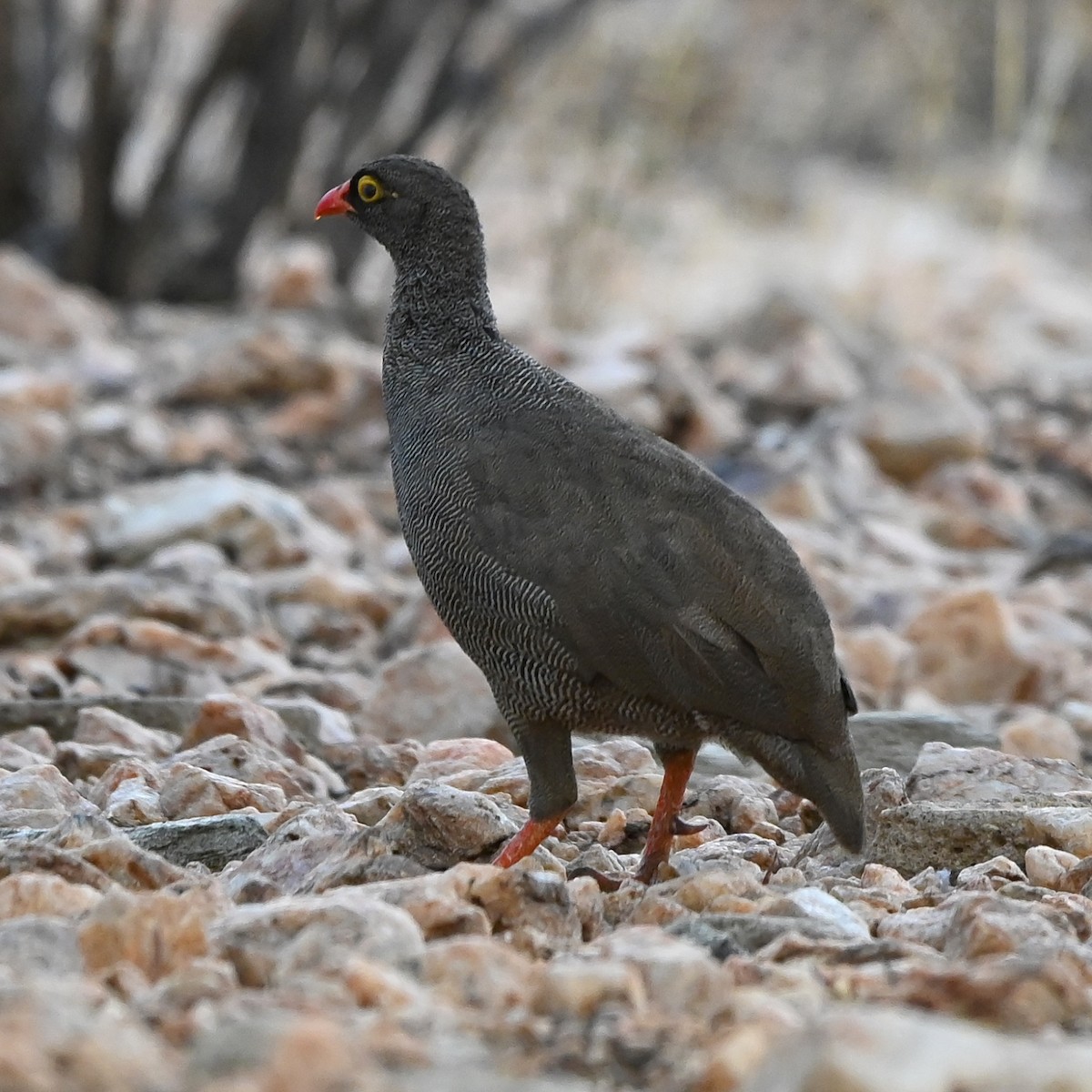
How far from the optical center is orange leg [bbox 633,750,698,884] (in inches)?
200

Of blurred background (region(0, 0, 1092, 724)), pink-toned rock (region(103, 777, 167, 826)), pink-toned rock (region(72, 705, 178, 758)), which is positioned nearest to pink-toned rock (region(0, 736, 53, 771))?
pink-toned rock (region(72, 705, 178, 758))

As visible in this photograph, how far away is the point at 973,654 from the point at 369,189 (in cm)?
352

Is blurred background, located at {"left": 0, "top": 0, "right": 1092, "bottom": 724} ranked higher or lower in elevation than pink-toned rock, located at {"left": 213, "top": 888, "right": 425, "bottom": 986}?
higher

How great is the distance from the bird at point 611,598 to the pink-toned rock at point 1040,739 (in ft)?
6.87

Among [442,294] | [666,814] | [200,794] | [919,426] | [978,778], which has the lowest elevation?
[200,794]

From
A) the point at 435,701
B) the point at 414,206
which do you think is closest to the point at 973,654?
the point at 435,701

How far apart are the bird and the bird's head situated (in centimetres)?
68

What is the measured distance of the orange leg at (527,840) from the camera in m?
5.04

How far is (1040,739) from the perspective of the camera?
7117 millimetres

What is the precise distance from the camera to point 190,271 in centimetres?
1591

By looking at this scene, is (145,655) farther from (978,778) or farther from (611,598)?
(978,778)

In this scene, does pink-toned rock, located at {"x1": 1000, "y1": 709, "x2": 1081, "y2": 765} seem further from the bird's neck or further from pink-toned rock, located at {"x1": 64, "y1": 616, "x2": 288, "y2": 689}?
pink-toned rock, located at {"x1": 64, "y1": 616, "x2": 288, "y2": 689}

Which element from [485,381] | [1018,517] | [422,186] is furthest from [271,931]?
[1018,517]

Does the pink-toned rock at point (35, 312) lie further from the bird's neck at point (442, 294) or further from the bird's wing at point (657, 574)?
the bird's wing at point (657, 574)
